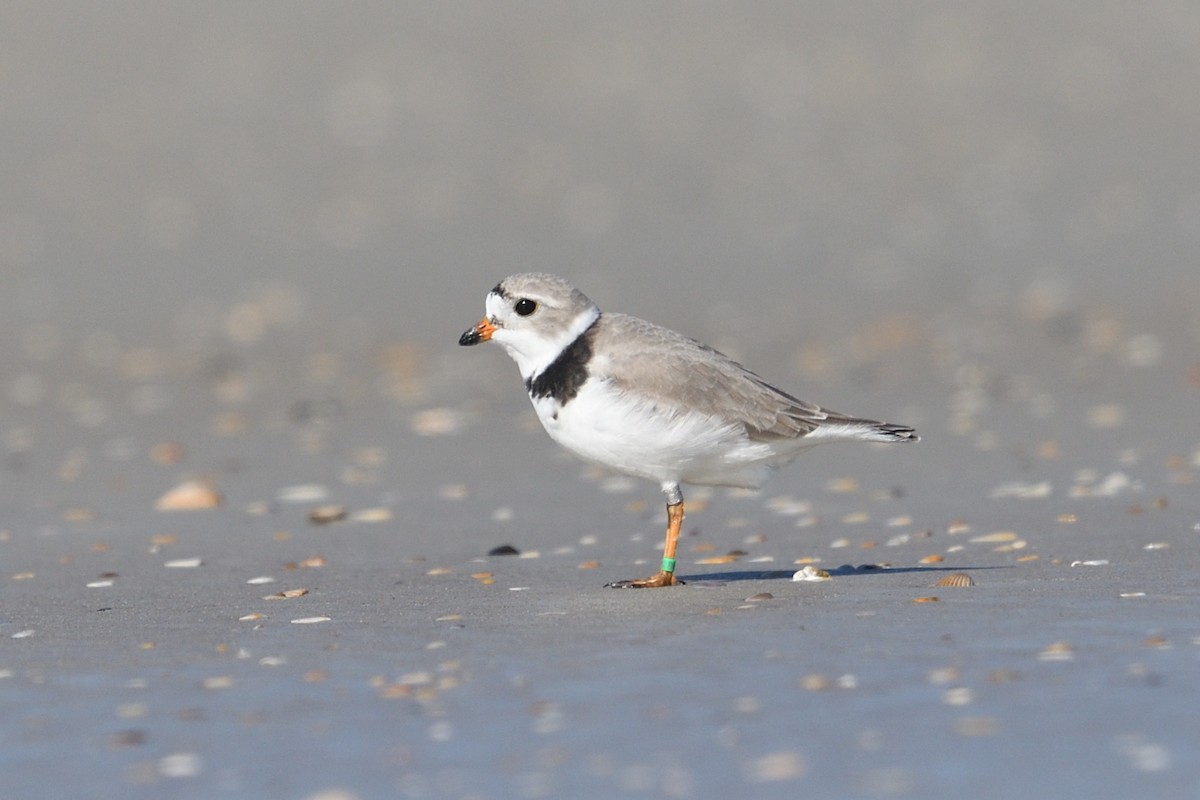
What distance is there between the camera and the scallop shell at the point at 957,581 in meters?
6.11

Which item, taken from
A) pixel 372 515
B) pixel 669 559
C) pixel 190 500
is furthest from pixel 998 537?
pixel 190 500

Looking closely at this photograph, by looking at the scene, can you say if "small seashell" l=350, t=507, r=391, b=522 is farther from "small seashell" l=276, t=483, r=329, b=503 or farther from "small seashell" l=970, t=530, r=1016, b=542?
"small seashell" l=970, t=530, r=1016, b=542

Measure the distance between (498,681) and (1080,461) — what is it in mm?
4876

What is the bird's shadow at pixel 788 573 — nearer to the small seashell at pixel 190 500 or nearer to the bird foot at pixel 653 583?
the bird foot at pixel 653 583

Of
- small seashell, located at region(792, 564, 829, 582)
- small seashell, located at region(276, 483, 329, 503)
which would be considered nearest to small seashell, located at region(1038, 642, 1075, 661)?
small seashell, located at region(792, 564, 829, 582)

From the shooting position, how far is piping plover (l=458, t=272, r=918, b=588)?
21.1ft

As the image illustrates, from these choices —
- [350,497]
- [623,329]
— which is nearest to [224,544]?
[350,497]

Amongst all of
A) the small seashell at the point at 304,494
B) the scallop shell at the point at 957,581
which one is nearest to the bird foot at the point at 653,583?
the scallop shell at the point at 957,581

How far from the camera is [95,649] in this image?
18.3ft

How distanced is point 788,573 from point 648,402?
902mm

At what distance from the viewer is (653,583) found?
21.3 feet

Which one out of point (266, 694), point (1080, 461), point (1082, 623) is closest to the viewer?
point (266, 694)

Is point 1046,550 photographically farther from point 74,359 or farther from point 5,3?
point 5,3

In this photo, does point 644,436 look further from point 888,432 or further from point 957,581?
point 957,581
